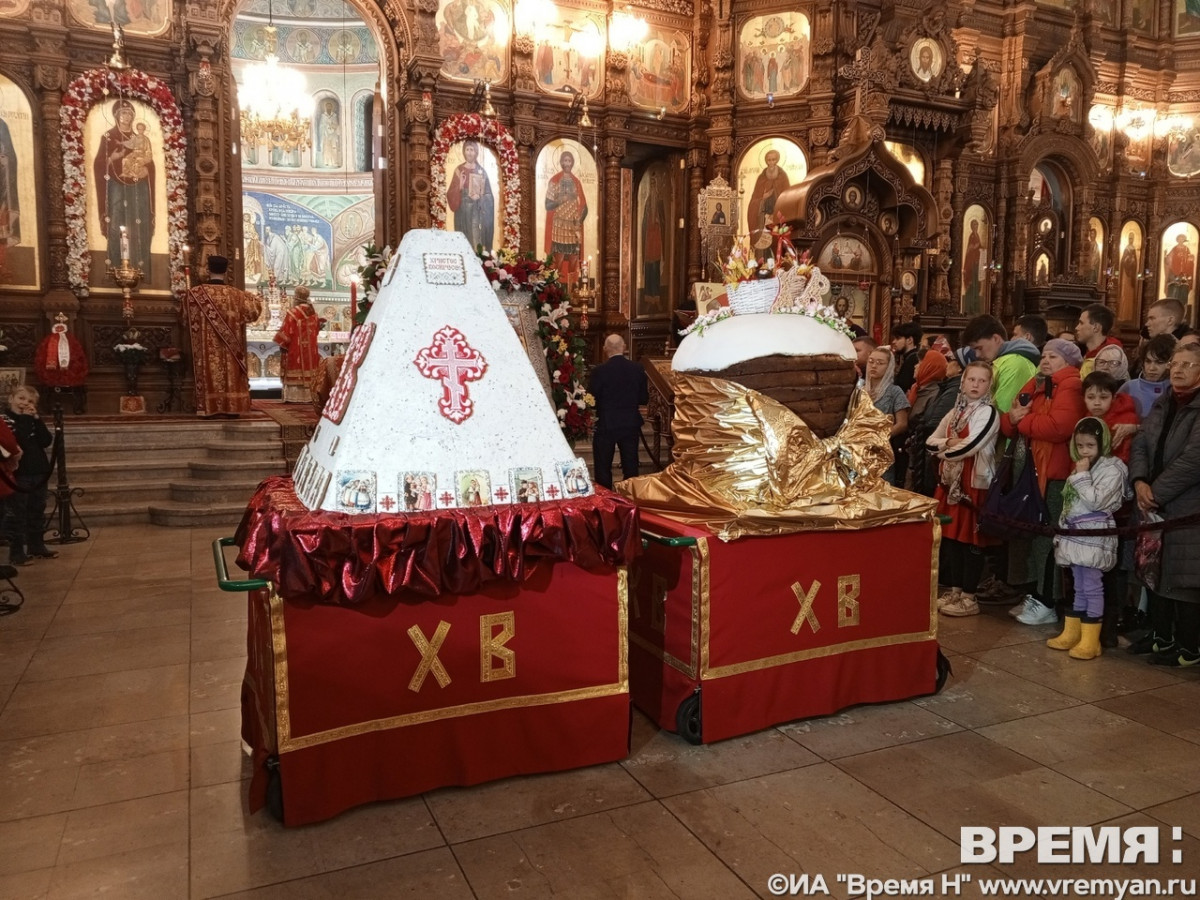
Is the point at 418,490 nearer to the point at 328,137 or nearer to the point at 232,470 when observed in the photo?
the point at 232,470

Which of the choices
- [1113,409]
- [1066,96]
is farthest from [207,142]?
[1066,96]

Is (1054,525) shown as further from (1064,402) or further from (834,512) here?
(834,512)

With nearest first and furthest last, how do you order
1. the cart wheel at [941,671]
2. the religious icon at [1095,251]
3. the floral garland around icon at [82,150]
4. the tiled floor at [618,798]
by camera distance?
the tiled floor at [618,798], the cart wheel at [941,671], the floral garland around icon at [82,150], the religious icon at [1095,251]

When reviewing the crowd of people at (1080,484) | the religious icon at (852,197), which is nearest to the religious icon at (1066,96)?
the religious icon at (852,197)

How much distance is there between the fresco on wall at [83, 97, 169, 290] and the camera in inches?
462

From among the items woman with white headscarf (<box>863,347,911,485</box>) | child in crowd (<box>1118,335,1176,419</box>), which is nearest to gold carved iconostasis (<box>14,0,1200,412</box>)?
woman with white headscarf (<box>863,347,911,485</box>)

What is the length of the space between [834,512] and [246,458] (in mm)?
7408

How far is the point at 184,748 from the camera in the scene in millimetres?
3578

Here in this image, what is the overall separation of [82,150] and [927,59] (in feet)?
45.6

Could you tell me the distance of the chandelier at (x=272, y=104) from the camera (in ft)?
50.6

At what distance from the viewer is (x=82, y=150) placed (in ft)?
38.1

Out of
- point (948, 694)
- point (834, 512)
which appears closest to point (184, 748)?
point (834, 512)

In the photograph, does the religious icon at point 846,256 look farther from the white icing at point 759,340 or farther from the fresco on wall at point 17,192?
the fresco on wall at point 17,192

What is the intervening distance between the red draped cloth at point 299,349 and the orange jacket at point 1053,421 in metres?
10.9
